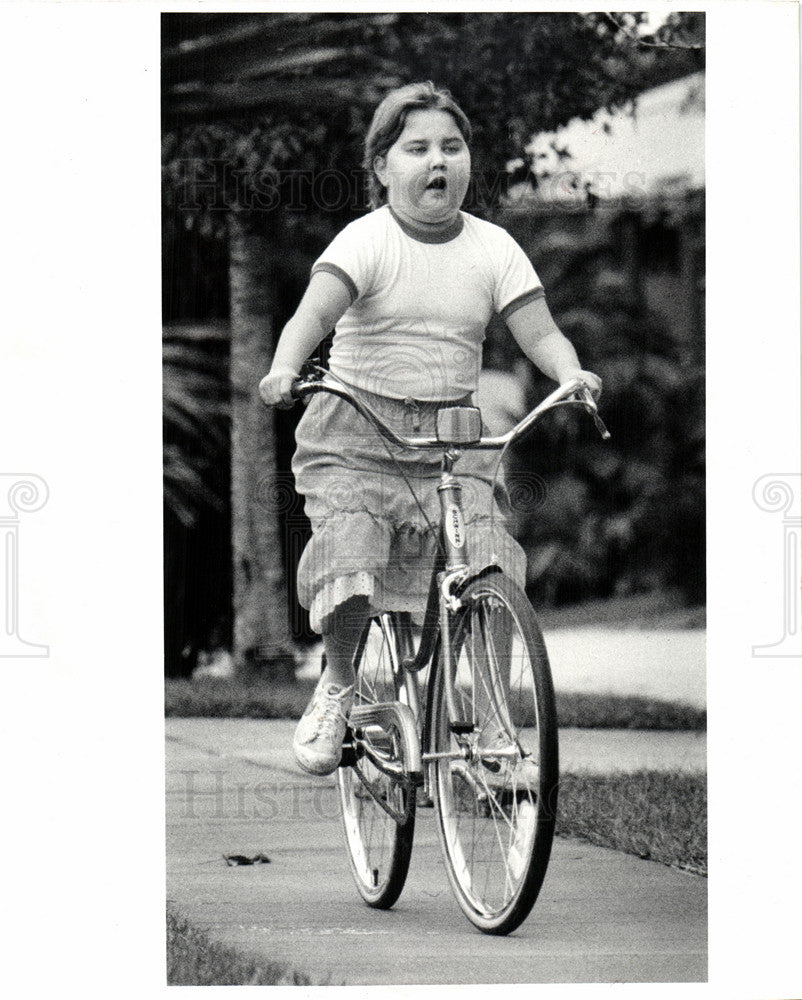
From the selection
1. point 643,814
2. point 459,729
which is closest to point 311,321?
point 459,729

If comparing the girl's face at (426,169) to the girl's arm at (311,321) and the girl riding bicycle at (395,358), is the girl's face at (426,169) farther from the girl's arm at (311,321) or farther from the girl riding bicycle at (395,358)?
the girl's arm at (311,321)

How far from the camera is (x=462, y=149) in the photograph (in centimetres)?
477

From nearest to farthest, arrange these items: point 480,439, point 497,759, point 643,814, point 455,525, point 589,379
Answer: point 497,759
point 455,525
point 480,439
point 589,379
point 643,814

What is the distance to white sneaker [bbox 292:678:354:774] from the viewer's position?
183 inches

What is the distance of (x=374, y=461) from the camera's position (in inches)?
183

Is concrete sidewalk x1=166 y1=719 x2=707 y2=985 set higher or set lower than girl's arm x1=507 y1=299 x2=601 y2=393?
lower

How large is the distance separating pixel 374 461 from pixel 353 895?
53.2 inches

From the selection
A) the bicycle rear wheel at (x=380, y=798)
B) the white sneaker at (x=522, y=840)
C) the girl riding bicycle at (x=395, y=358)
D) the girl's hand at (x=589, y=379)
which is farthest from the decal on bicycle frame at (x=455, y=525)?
the white sneaker at (x=522, y=840)

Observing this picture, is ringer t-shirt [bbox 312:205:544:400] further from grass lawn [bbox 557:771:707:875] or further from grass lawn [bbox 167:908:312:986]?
grass lawn [bbox 167:908:312:986]

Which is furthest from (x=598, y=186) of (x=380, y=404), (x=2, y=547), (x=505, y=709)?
(x=2, y=547)

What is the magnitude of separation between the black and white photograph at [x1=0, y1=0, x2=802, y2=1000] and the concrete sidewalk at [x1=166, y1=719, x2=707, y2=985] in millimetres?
12

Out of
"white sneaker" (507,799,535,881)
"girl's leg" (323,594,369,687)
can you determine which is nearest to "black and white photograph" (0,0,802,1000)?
"girl's leg" (323,594,369,687)

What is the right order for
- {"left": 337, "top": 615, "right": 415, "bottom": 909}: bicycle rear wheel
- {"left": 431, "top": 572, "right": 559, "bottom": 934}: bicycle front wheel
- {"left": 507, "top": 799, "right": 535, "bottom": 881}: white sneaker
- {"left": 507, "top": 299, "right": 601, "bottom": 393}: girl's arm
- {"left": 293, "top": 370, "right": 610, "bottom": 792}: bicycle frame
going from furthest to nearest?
{"left": 507, "top": 299, "right": 601, "bottom": 393}: girl's arm
{"left": 337, "top": 615, "right": 415, "bottom": 909}: bicycle rear wheel
{"left": 293, "top": 370, "right": 610, "bottom": 792}: bicycle frame
{"left": 507, "top": 799, "right": 535, "bottom": 881}: white sneaker
{"left": 431, "top": 572, "right": 559, "bottom": 934}: bicycle front wheel

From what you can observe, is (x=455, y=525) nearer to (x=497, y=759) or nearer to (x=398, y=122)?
(x=497, y=759)
